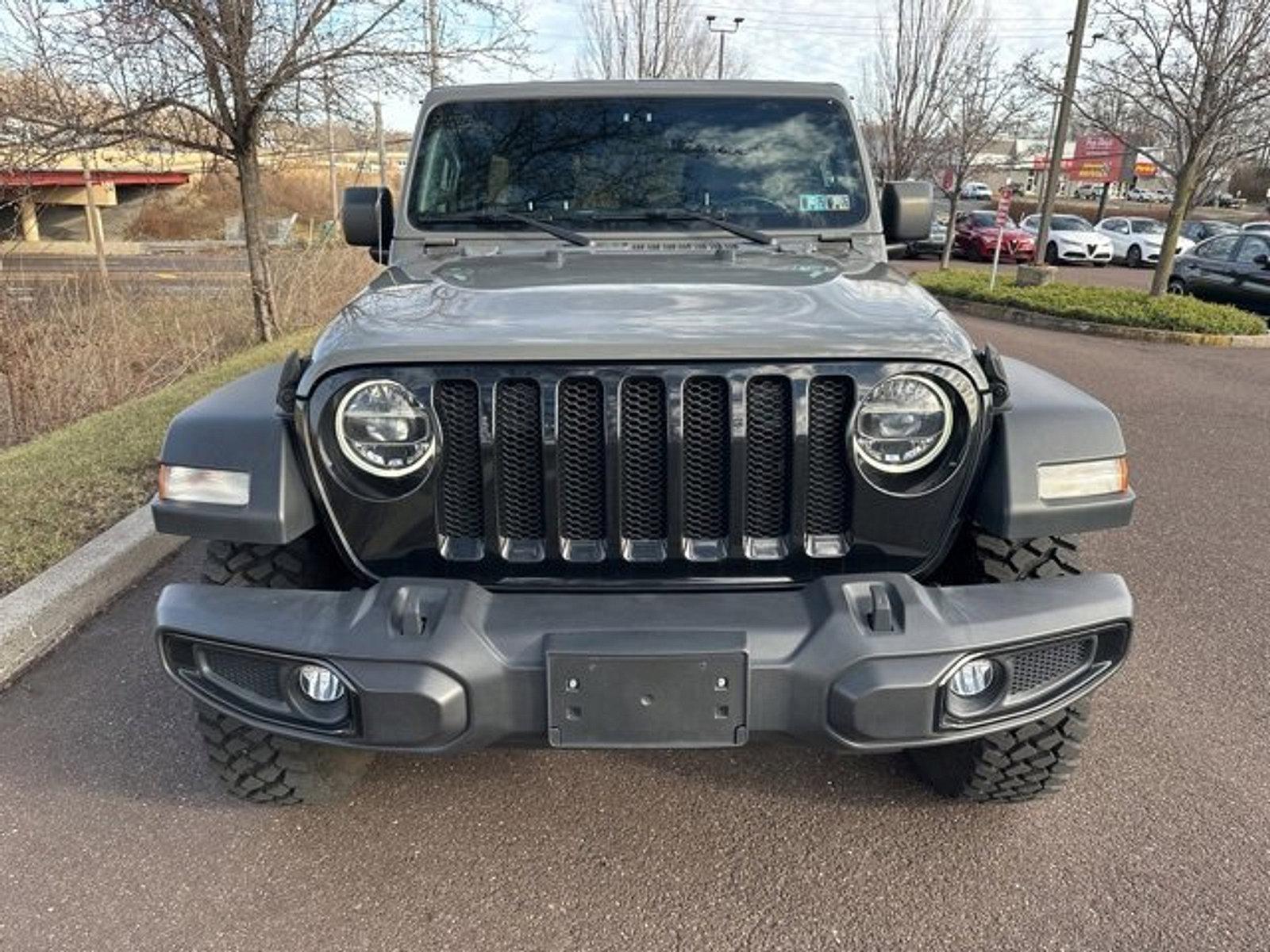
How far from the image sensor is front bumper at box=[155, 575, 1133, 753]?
6.54 feet

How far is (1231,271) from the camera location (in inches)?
539

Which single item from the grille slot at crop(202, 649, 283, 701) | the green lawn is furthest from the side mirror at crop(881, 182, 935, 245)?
the green lawn

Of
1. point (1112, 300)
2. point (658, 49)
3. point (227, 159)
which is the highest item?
point (658, 49)

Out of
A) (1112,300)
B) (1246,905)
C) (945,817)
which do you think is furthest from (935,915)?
(1112,300)

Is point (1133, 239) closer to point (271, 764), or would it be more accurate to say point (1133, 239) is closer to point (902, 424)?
point (902, 424)

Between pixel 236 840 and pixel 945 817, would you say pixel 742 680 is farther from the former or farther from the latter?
pixel 236 840

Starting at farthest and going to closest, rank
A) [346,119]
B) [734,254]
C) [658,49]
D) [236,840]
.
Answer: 1. [658,49]
2. [346,119]
3. [734,254]
4. [236,840]

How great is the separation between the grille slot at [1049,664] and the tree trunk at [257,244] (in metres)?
9.06

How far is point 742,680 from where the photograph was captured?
1995mm

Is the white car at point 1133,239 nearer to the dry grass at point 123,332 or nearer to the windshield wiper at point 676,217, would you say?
the dry grass at point 123,332

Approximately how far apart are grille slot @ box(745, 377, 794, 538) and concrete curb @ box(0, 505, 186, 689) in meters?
2.08

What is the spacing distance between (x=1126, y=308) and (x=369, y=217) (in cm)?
1168

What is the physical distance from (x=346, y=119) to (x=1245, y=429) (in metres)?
8.39

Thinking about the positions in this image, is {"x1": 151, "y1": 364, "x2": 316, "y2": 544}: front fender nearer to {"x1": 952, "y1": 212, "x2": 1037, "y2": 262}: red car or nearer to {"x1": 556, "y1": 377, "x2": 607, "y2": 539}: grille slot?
{"x1": 556, "y1": 377, "x2": 607, "y2": 539}: grille slot
